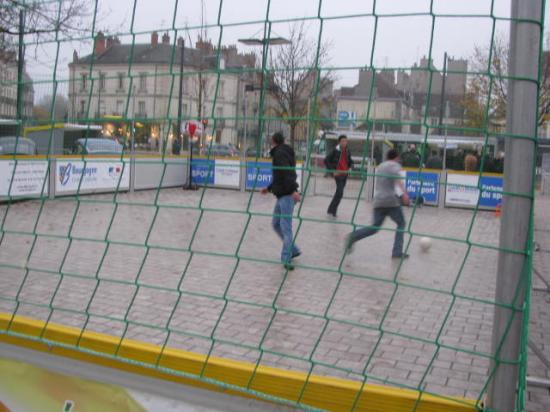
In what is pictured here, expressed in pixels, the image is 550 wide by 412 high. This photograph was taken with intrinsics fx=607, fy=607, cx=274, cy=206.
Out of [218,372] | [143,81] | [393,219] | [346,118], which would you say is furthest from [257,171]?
[393,219]

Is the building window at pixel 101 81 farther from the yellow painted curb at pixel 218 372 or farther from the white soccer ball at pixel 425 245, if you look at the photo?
the white soccer ball at pixel 425 245

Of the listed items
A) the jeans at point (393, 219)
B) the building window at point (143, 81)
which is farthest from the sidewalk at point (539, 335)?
the building window at point (143, 81)

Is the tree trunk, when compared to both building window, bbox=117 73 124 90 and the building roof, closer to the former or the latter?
the building roof

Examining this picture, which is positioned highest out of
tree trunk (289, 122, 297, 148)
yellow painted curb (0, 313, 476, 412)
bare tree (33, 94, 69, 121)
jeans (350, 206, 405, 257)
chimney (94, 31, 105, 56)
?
chimney (94, 31, 105, 56)

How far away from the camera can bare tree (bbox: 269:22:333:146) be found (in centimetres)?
255

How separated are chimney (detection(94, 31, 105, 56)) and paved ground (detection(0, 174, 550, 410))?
82cm

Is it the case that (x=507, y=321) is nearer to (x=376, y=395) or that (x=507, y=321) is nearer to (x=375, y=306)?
(x=376, y=395)

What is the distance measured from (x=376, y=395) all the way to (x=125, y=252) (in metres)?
6.18

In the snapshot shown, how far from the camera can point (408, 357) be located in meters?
4.29

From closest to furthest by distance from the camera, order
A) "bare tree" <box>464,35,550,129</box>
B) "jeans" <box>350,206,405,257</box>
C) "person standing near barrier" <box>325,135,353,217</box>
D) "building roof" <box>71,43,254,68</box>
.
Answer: "bare tree" <box>464,35,550,129</box> → "building roof" <box>71,43,254,68</box> → "person standing near barrier" <box>325,135,353,217</box> → "jeans" <box>350,206,405,257</box>

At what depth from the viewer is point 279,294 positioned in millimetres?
5895

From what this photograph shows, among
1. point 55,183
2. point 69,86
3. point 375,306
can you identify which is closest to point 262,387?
point 69,86

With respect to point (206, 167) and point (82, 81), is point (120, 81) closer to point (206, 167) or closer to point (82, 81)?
point (82, 81)

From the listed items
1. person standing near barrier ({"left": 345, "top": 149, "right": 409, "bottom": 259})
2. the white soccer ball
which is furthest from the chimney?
the white soccer ball
